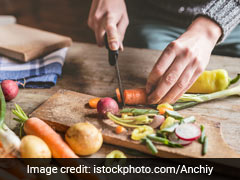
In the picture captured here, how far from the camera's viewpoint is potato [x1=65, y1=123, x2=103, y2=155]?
1.13 metres

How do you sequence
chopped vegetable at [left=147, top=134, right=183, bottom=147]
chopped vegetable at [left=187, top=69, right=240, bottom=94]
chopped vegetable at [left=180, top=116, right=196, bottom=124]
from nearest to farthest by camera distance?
chopped vegetable at [left=147, top=134, right=183, bottom=147], chopped vegetable at [left=180, top=116, right=196, bottom=124], chopped vegetable at [left=187, top=69, right=240, bottom=94]

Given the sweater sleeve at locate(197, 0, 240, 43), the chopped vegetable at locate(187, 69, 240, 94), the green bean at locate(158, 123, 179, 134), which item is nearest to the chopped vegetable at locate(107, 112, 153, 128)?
the green bean at locate(158, 123, 179, 134)

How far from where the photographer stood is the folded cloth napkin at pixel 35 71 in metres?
1.78

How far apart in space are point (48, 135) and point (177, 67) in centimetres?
74

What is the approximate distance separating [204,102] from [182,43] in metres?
0.40

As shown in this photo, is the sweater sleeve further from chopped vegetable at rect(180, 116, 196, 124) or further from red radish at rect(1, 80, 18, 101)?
red radish at rect(1, 80, 18, 101)

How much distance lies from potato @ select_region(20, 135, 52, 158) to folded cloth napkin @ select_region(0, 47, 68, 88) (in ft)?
2.41

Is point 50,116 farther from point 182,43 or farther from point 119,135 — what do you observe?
point 182,43

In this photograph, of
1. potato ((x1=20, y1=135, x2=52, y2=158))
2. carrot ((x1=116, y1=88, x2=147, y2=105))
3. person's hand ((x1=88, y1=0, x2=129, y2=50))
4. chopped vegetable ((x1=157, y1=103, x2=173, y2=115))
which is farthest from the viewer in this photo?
person's hand ((x1=88, y1=0, x2=129, y2=50))

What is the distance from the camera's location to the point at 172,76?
54.5 inches

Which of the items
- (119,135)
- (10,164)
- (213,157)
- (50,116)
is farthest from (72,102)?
(213,157)

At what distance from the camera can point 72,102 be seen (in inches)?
59.2

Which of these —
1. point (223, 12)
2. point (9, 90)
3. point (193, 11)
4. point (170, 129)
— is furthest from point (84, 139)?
point (193, 11)

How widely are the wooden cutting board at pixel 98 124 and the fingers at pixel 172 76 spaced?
224 mm
